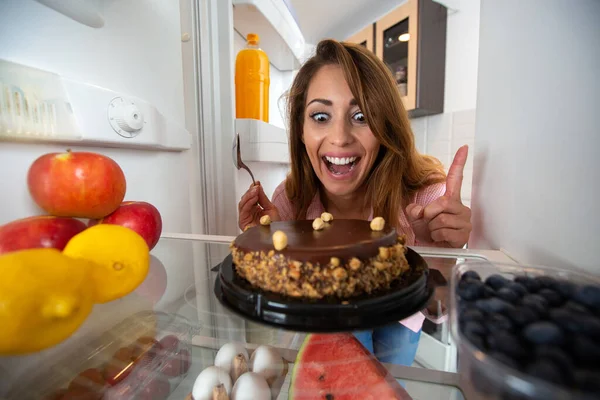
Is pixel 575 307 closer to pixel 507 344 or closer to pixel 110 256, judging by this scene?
pixel 507 344

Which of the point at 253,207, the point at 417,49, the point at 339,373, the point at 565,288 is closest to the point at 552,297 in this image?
the point at 565,288

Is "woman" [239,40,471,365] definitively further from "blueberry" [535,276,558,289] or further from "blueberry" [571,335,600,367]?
"blueberry" [571,335,600,367]

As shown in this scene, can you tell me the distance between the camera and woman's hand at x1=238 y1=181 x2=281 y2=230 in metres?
0.94

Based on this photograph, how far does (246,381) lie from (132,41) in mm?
797

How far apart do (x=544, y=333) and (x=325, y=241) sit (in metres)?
0.24

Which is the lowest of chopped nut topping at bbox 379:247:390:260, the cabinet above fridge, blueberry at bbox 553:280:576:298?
blueberry at bbox 553:280:576:298

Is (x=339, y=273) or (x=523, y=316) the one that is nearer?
(x=523, y=316)

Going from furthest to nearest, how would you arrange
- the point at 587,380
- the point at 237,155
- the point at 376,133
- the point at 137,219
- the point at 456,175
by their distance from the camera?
1. the point at 237,155
2. the point at 376,133
3. the point at 456,175
4. the point at 137,219
5. the point at 587,380

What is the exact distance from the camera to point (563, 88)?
1.35 feet

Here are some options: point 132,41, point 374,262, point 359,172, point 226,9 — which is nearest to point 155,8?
point 132,41

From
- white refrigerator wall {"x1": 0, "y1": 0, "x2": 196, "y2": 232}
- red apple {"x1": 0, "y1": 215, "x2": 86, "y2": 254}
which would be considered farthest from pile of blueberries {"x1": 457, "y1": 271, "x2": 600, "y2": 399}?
white refrigerator wall {"x1": 0, "y1": 0, "x2": 196, "y2": 232}

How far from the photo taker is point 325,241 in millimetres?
404

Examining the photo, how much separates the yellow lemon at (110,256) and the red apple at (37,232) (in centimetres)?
4

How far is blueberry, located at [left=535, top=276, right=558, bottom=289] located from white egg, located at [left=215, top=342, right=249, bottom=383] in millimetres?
341
